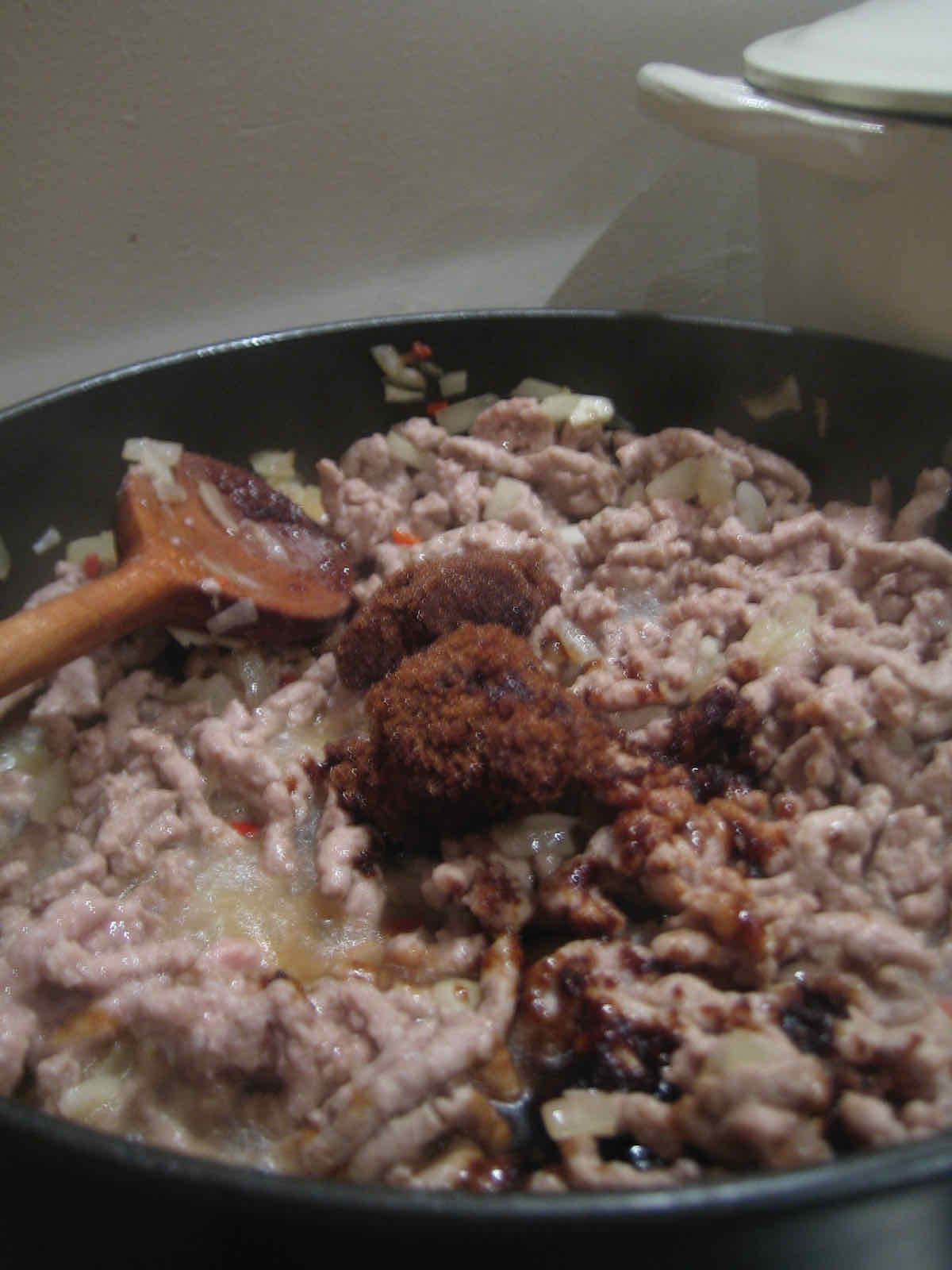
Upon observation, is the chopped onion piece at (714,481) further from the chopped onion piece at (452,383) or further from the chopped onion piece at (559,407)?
the chopped onion piece at (452,383)

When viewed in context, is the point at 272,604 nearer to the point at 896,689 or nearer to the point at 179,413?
→ the point at 179,413

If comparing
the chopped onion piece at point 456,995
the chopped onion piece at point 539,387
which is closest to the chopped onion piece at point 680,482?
the chopped onion piece at point 539,387

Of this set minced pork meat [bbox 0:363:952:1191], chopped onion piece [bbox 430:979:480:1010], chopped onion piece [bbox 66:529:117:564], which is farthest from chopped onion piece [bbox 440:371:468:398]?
chopped onion piece [bbox 430:979:480:1010]

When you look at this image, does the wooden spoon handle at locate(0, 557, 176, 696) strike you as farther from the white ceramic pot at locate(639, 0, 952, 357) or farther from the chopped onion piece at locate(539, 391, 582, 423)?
the white ceramic pot at locate(639, 0, 952, 357)

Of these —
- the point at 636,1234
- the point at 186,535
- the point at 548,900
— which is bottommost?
the point at 548,900

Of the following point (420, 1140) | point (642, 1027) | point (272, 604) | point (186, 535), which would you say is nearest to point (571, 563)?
point (272, 604)

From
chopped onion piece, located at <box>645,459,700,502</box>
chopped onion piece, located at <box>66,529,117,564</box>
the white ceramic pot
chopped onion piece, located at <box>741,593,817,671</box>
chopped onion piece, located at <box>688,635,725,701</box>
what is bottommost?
chopped onion piece, located at <box>688,635,725,701</box>

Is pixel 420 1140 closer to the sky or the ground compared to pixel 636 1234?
closer to the ground
